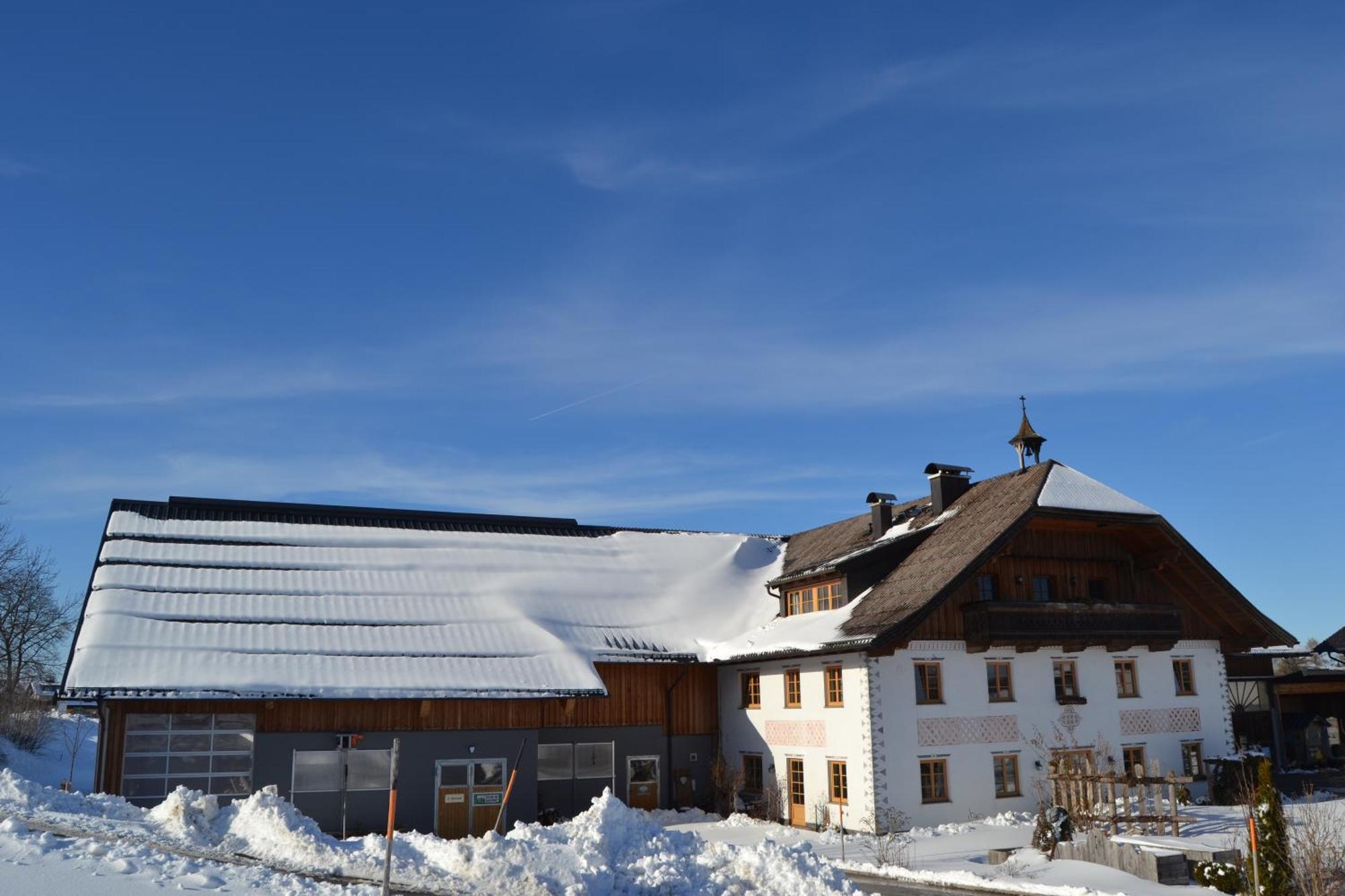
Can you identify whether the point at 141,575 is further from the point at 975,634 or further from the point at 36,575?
the point at 36,575

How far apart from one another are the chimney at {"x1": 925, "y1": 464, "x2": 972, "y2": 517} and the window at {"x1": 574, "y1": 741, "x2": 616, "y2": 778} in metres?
12.5

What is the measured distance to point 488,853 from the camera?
15070 millimetres

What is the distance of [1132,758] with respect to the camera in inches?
1204

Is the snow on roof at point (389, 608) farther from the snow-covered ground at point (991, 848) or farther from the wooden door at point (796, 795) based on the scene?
the snow-covered ground at point (991, 848)

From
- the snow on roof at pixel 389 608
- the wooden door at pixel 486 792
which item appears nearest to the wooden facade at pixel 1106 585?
the snow on roof at pixel 389 608

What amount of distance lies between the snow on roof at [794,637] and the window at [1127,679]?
24.6 ft

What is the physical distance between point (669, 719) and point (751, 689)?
2.83 m

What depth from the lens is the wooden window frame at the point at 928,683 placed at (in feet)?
92.6

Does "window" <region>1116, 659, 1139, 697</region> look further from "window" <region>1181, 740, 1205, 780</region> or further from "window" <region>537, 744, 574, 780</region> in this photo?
"window" <region>537, 744, 574, 780</region>

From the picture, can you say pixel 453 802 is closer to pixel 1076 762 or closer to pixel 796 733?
pixel 796 733

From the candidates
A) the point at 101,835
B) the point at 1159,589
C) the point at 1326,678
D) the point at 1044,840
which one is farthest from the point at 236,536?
the point at 1326,678

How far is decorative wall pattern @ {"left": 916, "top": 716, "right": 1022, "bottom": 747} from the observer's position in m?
28.0

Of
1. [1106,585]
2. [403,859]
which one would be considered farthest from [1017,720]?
[403,859]

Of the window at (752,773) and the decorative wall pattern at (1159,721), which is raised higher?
the decorative wall pattern at (1159,721)
